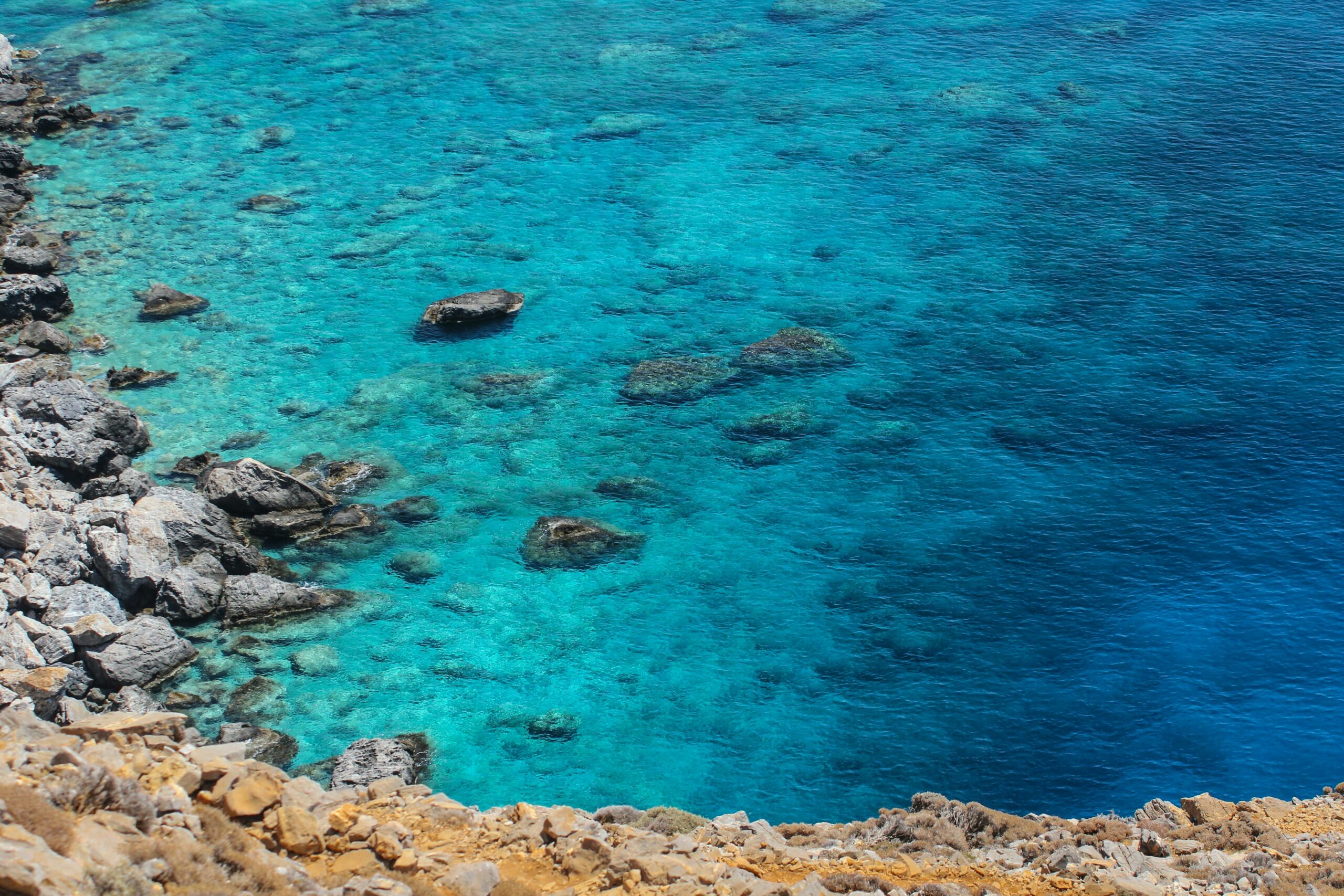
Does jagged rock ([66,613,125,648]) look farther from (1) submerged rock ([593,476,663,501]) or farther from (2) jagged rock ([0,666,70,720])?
(1) submerged rock ([593,476,663,501])

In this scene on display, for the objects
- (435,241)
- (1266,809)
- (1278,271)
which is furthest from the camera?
(435,241)

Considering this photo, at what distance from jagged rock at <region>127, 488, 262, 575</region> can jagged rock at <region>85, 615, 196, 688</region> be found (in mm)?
1787

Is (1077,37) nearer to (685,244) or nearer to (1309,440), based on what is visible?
(685,244)

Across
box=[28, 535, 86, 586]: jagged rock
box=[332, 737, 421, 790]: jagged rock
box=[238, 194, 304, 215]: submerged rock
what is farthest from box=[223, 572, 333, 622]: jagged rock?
box=[238, 194, 304, 215]: submerged rock

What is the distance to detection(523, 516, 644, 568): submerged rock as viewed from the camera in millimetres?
30828

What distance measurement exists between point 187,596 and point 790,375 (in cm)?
1877

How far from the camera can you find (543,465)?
34.3 meters

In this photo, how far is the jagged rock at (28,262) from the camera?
4009 centimetres

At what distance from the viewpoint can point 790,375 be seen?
37969 millimetres

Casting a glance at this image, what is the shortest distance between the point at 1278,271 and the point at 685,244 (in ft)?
68.1

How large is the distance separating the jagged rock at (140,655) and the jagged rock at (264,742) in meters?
2.10

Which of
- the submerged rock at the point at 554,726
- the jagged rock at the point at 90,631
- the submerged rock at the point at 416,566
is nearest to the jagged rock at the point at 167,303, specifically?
the submerged rock at the point at 416,566

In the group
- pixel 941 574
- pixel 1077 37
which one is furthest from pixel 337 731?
pixel 1077 37

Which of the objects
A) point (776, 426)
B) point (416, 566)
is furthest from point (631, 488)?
point (416, 566)
